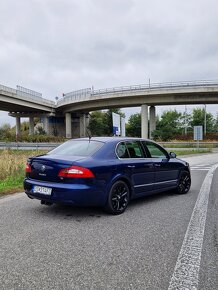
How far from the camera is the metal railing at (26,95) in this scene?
45181 mm

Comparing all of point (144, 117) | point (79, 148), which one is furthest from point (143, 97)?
point (79, 148)

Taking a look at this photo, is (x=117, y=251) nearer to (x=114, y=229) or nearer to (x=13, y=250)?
(x=114, y=229)

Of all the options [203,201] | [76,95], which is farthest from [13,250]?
[76,95]

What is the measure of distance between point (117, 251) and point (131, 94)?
4262 centimetres

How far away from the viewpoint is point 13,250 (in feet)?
12.5

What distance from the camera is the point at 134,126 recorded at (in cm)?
7538

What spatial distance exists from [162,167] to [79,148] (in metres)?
2.21

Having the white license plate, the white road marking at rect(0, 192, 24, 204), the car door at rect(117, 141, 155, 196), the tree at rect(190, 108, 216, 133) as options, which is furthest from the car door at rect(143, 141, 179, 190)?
the tree at rect(190, 108, 216, 133)

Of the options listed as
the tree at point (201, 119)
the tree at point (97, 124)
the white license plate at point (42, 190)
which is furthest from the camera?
the tree at point (201, 119)

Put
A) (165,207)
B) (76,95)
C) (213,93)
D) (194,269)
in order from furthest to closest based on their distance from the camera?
(76,95) < (213,93) < (165,207) < (194,269)

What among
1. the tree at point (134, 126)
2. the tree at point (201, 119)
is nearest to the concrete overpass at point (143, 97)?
the tree at point (134, 126)

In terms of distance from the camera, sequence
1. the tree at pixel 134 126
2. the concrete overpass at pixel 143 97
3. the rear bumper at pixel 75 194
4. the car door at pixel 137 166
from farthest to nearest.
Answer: the tree at pixel 134 126, the concrete overpass at pixel 143 97, the car door at pixel 137 166, the rear bumper at pixel 75 194

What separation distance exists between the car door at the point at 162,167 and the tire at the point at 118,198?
4.05ft

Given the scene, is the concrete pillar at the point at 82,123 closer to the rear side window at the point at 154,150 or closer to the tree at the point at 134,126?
the tree at the point at 134,126
